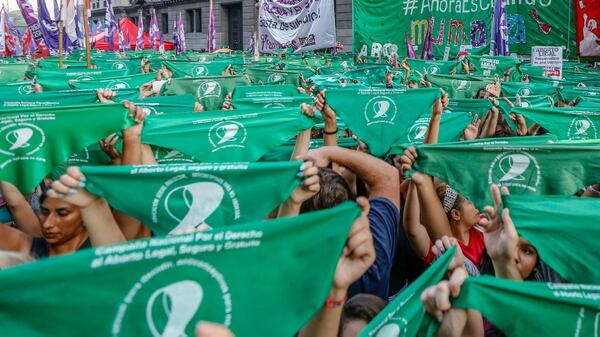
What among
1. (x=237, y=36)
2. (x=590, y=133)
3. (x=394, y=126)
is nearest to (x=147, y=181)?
(x=394, y=126)

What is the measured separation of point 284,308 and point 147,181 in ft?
3.35

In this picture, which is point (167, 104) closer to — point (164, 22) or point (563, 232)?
point (563, 232)

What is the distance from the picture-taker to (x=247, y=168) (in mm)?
2998

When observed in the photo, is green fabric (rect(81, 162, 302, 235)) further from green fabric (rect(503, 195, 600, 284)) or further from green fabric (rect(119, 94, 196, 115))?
green fabric (rect(119, 94, 196, 115))

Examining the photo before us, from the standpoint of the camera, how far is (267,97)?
7.62 metres

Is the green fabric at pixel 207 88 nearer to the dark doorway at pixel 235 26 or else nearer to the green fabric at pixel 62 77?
the green fabric at pixel 62 77

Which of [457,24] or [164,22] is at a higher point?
[164,22]

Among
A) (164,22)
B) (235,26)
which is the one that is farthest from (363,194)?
(164,22)

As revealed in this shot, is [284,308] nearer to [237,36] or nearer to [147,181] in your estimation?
[147,181]

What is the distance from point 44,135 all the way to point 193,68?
9525 millimetres

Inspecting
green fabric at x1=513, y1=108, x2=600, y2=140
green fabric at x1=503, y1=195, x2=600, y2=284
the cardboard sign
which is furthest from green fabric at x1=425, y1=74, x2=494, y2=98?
green fabric at x1=503, y1=195, x2=600, y2=284

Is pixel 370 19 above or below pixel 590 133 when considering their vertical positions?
above

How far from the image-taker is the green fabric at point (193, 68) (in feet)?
42.3

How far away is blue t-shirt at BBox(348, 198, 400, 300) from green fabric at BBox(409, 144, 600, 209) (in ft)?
1.70
